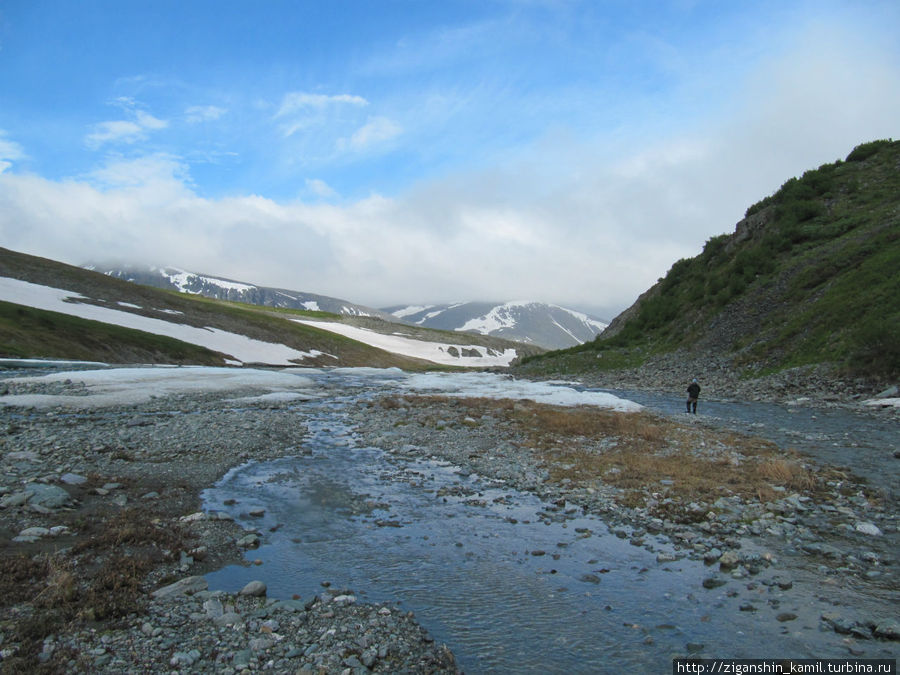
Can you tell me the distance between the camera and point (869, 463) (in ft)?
51.5

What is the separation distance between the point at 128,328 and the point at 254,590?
83.9 metres

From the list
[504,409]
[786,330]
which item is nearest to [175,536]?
[504,409]

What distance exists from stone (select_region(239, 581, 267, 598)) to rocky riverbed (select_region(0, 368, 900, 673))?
3cm

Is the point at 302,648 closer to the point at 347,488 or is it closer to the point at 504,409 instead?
the point at 347,488

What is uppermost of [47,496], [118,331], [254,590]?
[254,590]

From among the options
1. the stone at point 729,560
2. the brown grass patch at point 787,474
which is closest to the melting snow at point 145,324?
the brown grass patch at point 787,474

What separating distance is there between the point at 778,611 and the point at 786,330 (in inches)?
1506

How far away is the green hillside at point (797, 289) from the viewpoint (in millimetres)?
33219

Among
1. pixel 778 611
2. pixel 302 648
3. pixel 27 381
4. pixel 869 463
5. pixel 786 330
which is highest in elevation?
pixel 786 330

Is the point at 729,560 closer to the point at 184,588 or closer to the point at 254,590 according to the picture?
the point at 254,590

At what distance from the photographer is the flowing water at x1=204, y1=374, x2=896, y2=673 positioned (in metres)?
7.00

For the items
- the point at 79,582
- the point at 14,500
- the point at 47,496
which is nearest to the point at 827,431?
the point at 79,582

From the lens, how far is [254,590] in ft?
26.8

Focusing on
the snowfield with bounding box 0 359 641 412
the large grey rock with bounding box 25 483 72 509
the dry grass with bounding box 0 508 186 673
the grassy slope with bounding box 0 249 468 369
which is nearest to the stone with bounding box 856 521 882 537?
the dry grass with bounding box 0 508 186 673
